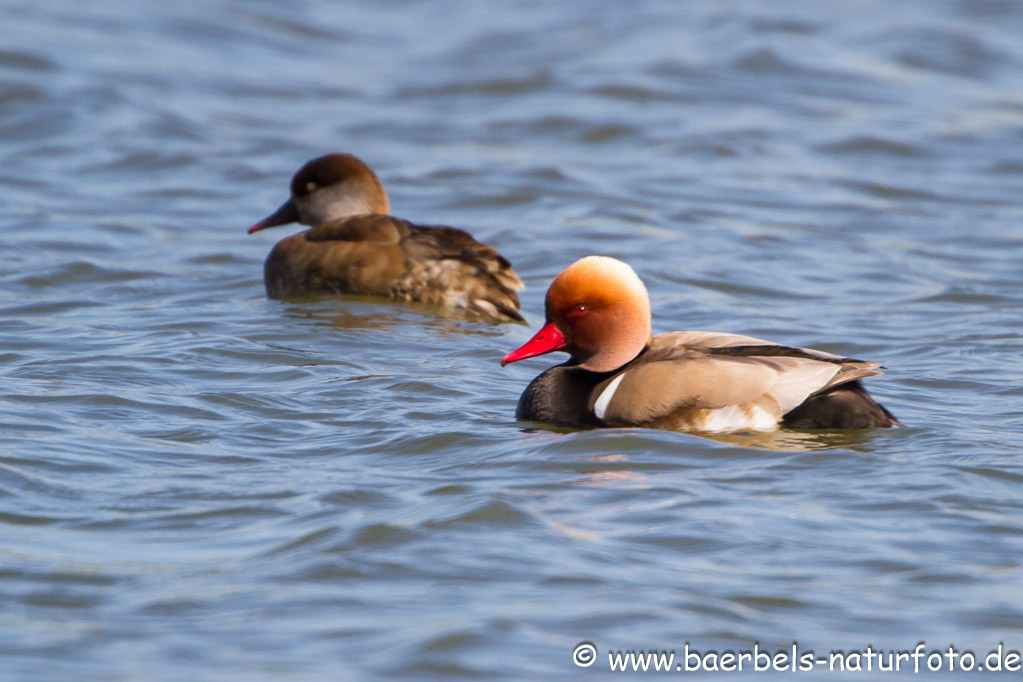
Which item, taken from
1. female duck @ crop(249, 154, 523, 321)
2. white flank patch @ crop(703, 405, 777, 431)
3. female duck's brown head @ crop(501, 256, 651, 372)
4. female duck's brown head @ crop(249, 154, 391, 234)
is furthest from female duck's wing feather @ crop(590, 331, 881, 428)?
female duck's brown head @ crop(249, 154, 391, 234)

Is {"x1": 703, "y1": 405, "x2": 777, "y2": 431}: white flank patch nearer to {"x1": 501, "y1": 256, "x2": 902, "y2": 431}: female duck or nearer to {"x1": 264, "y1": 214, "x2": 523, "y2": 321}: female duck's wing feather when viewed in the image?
{"x1": 501, "y1": 256, "x2": 902, "y2": 431}: female duck

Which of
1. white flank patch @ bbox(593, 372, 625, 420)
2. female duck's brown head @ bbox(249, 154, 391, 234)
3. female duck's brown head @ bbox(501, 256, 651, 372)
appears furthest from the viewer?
female duck's brown head @ bbox(249, 154, 391, 234)

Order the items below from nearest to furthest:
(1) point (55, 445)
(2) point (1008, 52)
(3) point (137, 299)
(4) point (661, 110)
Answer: (1) point (55, 445) < (3) point (137, 299) < (4) point (661, 110) < (2) point (1008, 52)

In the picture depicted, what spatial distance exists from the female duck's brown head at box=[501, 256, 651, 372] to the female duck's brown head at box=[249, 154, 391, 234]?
354cm

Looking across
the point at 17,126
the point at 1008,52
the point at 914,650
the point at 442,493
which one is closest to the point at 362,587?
the point at 442,493

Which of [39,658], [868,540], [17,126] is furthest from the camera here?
[17,126]

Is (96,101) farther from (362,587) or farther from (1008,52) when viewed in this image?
(362,587)

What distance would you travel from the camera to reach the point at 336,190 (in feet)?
31.5

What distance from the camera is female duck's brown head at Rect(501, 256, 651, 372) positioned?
6168 millimetres

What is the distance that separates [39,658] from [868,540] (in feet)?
8.30

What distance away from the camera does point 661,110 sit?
1560 cm

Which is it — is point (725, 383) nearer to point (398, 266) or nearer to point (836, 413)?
point (836, 413)

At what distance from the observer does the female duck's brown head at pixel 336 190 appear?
955 cm

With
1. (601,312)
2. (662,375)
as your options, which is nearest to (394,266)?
(601,312)
